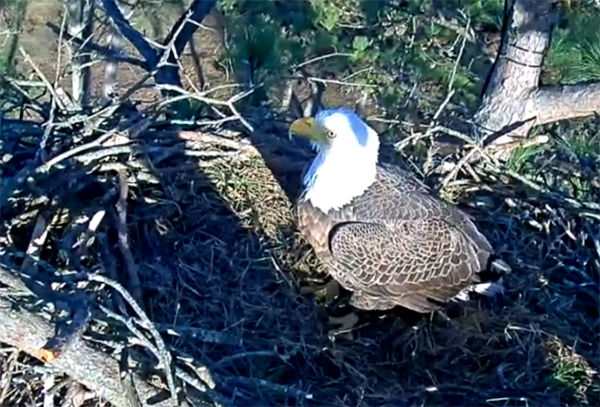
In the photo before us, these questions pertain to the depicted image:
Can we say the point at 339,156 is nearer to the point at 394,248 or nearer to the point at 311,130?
the point at 311,130

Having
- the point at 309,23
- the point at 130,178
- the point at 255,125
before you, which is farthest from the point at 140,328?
the point at 309,23

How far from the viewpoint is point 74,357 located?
2869 millimetres

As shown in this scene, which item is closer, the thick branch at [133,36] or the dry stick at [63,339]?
the dry stick at [63,339]

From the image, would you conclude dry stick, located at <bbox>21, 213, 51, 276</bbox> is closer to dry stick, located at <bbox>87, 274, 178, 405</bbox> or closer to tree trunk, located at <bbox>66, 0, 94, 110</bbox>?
dry stick, located at <bbox>87, 274, 178, 405</bbox>

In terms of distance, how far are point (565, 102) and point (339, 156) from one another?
3.64ft

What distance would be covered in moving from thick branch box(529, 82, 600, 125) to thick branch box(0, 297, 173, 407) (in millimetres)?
2086

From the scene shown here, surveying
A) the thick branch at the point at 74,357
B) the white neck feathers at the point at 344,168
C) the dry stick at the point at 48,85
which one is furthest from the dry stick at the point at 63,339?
the white neck feathers at the point at 344,168

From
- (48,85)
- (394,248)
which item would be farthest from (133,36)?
(394,248)

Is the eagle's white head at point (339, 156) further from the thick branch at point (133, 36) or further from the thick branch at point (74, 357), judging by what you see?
the thick branch at point (133, 36)

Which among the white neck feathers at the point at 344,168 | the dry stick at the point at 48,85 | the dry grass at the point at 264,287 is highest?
the dry stick at the point at 48,85

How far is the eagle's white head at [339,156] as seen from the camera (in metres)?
3.69

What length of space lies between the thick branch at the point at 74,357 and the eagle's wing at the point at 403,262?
2.89 ft

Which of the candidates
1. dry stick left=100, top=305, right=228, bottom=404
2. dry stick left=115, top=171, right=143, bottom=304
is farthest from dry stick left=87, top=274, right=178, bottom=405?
dry stick left=115, top=171, right=143, bottom=304

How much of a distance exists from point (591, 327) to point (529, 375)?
1.14ft
